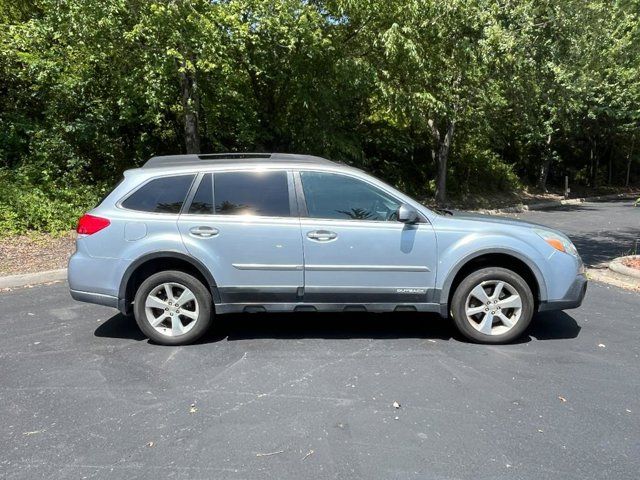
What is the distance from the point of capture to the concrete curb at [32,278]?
23.3 ft

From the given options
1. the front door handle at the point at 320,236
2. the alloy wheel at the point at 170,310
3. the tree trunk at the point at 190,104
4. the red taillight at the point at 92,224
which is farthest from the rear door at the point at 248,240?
the tree trunk at the point at 190,104

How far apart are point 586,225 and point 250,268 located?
12.3m

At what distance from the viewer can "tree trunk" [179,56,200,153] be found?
10867 mm

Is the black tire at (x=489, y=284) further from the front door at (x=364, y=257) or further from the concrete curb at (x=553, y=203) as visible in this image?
the concrete curb at (x=553, y=203)

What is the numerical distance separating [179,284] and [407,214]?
2155 millimetres

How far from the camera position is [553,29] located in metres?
11.2

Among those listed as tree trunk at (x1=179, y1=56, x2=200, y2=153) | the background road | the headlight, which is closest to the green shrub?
tree trunk at (x1=179, y1=56, x2=200, y2=153)

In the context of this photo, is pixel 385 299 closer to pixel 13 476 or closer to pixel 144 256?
pixel 144 256

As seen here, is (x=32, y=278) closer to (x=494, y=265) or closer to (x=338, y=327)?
(x=338, y=327)

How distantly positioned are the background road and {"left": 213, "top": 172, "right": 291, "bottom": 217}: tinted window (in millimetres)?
1232

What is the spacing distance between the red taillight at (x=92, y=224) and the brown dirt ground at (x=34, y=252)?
3423mm

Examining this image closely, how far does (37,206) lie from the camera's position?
33.1 feet

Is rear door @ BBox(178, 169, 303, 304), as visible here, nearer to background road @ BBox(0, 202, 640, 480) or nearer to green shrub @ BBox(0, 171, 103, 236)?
background road @ BBox(0, 202, 640, 480)

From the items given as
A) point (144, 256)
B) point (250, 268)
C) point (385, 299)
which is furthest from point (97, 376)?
point (385, 299)
